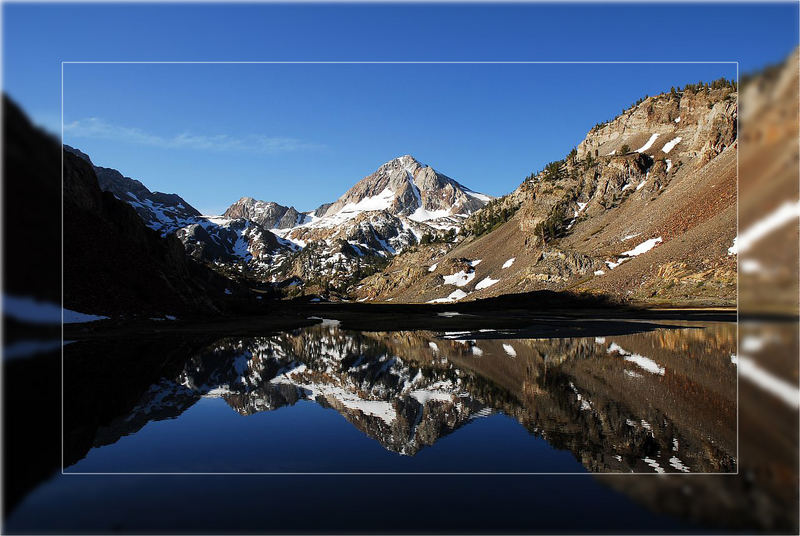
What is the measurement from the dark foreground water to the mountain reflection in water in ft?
0.32

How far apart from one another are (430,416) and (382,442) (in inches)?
162

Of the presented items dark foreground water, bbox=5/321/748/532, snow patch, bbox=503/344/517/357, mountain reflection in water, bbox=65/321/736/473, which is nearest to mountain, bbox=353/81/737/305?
snow patch, bbox=503/344/517/357

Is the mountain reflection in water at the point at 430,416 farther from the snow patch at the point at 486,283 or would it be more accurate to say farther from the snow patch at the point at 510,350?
the snow patch at the point at 486,283

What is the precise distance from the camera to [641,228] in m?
135

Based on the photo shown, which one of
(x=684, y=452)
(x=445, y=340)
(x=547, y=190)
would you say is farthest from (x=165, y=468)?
(x=547, y=190)

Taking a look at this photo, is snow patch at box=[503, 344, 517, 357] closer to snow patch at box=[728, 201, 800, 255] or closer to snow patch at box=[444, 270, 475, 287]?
snow patch at box=[728, 201, 800, 255]

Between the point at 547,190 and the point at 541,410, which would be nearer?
the point at 541,410

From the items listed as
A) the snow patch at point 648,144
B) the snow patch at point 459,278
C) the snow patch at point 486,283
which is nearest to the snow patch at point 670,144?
the snow patch at point 648,144

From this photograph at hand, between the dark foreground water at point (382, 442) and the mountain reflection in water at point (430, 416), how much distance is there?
96 millimetres

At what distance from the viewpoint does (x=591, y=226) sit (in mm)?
164750

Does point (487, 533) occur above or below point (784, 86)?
below

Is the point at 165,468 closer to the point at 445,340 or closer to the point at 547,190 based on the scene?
the point at 445,340

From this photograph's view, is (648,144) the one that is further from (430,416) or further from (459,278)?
(430,416)

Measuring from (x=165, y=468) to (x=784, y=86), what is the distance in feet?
57.3
